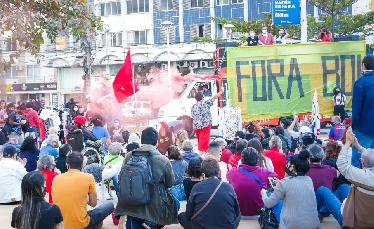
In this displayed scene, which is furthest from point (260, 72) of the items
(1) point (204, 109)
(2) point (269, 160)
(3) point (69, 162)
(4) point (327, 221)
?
(3) point (69, 162)

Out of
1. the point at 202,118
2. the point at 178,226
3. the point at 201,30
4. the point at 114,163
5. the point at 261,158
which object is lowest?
the point at 178,226

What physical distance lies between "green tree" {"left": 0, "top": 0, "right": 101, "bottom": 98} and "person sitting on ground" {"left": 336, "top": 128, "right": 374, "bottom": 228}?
6.25 metres

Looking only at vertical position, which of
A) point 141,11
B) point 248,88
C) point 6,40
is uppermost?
point 141,11

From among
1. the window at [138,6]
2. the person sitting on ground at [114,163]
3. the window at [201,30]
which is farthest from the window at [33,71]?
the person sitting on ground at [114,163]

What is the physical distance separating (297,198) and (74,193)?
2.76 m

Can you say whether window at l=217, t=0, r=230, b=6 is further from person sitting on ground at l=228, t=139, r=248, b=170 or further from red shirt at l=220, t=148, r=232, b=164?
person sitting on ground at l=228, t=139, r=248, b=170

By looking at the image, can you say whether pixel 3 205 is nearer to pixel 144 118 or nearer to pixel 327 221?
pixel 327 221

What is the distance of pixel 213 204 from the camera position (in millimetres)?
7539

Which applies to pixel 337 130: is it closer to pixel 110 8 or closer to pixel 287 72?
pixel 287 72

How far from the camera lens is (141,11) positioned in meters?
56.2

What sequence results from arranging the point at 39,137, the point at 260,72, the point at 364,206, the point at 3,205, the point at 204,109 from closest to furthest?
the point at 364,206
the point at 3,205
the point at 260,72
the point at 204,109
the point at 39,137

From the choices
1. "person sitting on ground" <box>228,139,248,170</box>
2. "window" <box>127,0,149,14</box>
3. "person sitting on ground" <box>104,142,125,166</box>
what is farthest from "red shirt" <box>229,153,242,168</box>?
"window" <box>127,0,149,14</box>

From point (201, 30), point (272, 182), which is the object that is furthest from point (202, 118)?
point (201, 30)

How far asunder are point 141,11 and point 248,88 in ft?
141
